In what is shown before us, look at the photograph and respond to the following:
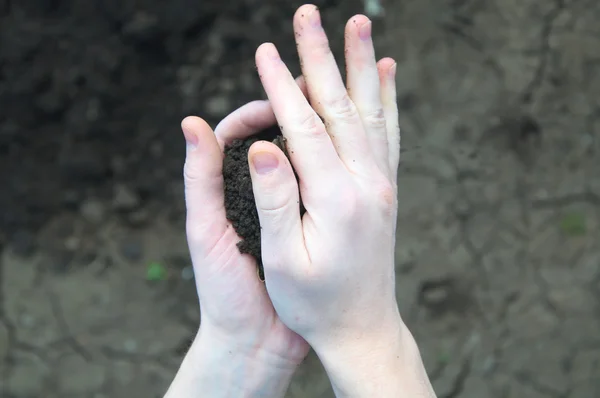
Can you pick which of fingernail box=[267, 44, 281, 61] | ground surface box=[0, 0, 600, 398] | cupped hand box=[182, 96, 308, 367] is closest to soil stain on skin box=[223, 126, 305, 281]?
cupped hand box=[182, 96, 308, 367]

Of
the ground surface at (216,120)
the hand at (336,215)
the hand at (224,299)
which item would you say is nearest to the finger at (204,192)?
the hand at (224,299)

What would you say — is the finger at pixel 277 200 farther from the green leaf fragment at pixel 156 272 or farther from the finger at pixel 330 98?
the green leaf fragment at pixel 156 272

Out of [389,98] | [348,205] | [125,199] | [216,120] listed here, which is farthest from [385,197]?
[125,199]

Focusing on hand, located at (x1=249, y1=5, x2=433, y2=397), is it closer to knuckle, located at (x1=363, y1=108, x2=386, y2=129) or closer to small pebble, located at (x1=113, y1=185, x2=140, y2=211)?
knuckle, located at (x1=363, y1=108, x2=386, y2=129)

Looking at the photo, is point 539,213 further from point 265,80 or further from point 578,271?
point 265,80

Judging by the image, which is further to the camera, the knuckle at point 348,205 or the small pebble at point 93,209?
the small pebble at point 93,209

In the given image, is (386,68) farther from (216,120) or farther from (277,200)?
(216,120)
